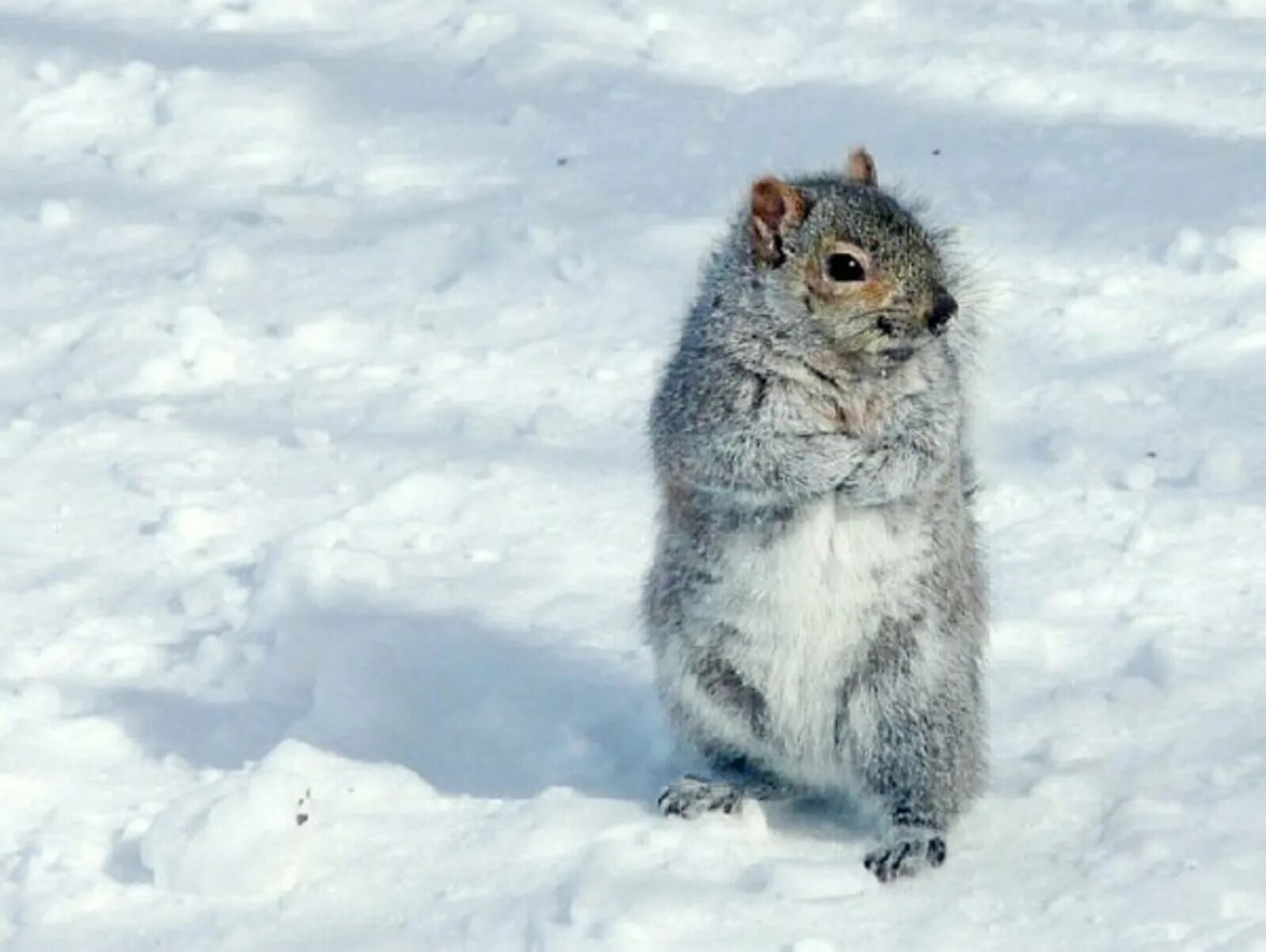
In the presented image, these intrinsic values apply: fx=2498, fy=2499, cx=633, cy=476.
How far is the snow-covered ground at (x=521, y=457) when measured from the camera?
11.3ft

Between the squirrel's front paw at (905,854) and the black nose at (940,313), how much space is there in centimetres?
71

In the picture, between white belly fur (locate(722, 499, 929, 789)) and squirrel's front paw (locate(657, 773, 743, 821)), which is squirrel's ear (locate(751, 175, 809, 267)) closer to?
white belly fur (locate(722, 499, 929, 789))

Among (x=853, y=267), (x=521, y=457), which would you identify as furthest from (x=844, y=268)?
(x=521, y=457)

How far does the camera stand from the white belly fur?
11.4ft

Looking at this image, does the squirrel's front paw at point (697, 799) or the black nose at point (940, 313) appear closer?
the black nose at point (940, 313)

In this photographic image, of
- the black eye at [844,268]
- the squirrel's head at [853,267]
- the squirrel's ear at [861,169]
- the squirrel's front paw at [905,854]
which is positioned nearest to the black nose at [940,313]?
the squirrel's head at [853,267]

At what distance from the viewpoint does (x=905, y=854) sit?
11.3 feet

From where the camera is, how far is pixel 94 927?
11.1 feet

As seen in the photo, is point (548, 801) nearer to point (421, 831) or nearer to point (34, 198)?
point (421, 831)

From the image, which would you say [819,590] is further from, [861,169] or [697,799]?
[861,169]

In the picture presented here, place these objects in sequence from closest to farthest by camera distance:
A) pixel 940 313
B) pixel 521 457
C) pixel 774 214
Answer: pixel 940 313 → pixel 774 214 → pixel 521 457

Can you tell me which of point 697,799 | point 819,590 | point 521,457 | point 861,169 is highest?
Result: point 861,169

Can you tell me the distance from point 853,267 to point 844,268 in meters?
0.01

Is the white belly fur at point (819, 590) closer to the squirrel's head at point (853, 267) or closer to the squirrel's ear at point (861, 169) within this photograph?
the squirrel's head at point (853, 267)
